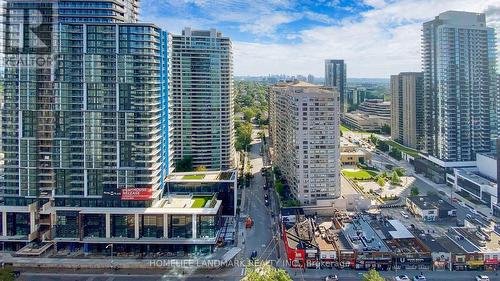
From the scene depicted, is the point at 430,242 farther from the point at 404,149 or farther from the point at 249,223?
the point at 404,149

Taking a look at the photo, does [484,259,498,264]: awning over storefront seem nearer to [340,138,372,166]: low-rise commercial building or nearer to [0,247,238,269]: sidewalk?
[0,247,238,269]: sidewalk

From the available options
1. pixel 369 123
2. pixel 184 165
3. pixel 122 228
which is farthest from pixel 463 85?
pixel 369 123

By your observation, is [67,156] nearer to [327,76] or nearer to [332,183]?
[332,183]

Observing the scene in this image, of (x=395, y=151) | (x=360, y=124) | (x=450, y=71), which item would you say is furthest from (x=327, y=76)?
(x=450, y=71)

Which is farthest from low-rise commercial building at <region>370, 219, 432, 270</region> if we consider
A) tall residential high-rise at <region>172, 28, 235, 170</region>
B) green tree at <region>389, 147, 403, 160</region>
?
green tree at <region>389, 147, 403, 160</region>

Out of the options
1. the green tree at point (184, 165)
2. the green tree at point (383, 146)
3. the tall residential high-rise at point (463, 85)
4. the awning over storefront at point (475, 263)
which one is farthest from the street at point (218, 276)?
the green tree at point (383, 146)

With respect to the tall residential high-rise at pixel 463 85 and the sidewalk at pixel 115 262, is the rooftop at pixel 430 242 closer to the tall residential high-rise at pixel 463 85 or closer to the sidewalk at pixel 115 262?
the sidewalk at pixel 115 262

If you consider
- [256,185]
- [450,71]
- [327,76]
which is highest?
[327,76]
